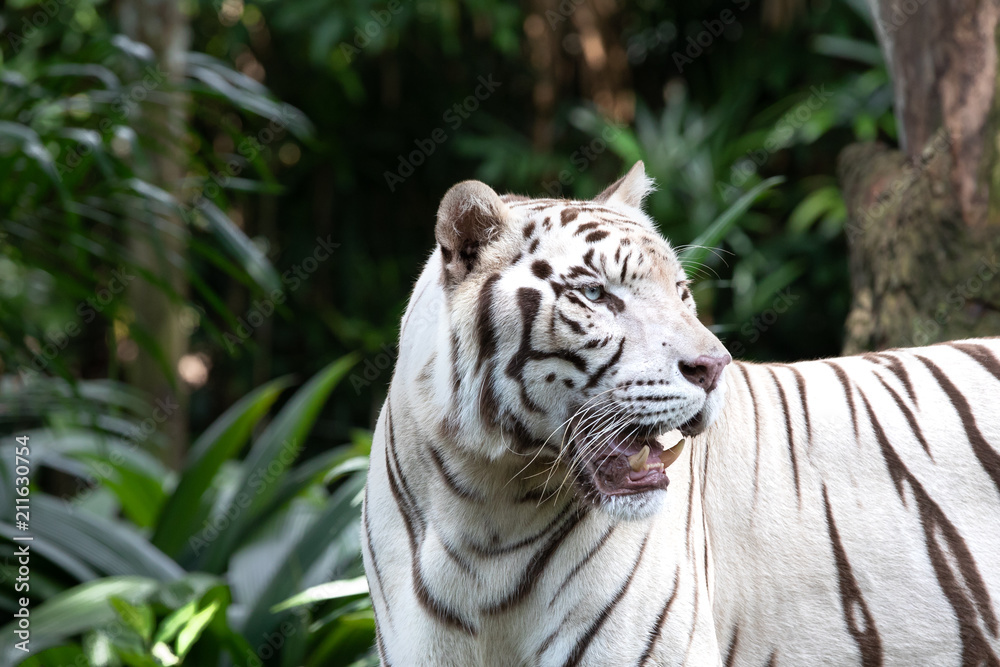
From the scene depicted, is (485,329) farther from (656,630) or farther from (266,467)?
(266,467)

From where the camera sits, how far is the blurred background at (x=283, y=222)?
3070 millimetres

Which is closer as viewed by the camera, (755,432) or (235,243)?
(755,432)

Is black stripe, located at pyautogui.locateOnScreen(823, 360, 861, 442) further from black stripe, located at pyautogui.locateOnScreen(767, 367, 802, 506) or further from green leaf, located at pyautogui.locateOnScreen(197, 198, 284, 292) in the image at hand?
green leaf, located at pyautogui.locateOnScreen(197, 198, 284, 292)

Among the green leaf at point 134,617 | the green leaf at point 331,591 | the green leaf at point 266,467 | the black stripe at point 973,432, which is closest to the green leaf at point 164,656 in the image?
the green leaf at point 134,617

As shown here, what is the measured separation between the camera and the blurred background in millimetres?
3070

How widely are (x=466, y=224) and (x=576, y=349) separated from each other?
1.00 feet

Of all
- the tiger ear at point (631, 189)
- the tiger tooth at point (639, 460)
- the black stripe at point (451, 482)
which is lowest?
the tiger tooth at point (639, 460)

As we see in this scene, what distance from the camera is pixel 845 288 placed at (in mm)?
6875

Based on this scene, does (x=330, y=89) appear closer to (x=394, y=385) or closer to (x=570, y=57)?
(x=570, y=57)

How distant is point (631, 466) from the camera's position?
1.58 metres

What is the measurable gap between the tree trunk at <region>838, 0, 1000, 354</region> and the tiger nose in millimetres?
1825

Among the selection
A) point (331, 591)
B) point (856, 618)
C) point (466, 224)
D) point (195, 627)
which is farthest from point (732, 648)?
point (195, 627)

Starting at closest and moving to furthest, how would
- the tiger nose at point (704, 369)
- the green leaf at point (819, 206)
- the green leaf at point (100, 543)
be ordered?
the tiger nose at point (704, 369), the green leaf at point (100, 543), the green leaf at point (819, 206)

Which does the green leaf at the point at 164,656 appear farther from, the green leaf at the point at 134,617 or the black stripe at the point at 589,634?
the black stripe at the point at 589,634
